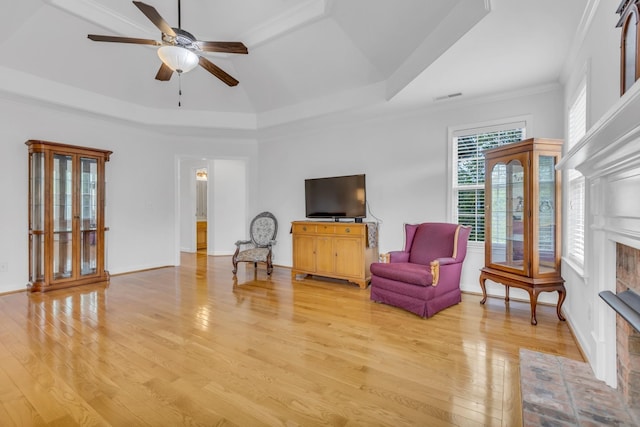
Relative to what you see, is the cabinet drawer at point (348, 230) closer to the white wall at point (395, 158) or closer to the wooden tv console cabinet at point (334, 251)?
the wooden tv console cabinet at point (334, 251)

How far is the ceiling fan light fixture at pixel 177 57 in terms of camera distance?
2.65m

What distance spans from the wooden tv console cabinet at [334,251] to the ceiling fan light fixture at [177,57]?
2.67 m

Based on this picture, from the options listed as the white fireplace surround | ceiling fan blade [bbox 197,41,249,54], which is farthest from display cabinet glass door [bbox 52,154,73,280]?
the white fireplace surround

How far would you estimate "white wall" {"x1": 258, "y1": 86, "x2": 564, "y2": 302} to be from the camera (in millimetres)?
3749

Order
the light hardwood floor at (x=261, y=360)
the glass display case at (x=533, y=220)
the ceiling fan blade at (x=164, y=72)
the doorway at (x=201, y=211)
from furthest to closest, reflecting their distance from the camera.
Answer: the doorway at (x=201, y=211)
the ceiling fan blade at (x=164, y=72)
the glass display case at (x=533, y=220)
the light hardwood floor at (x=261, y=360)

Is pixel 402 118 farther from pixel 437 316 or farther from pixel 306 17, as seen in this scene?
pixel 437 316

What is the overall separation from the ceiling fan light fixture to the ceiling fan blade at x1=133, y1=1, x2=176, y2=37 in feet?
0.40

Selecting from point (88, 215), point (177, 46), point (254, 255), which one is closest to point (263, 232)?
point (254, 255)

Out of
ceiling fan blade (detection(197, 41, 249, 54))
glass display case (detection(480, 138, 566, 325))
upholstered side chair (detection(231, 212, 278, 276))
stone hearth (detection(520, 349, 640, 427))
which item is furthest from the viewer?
upholstered side chair (detection(231, 212, 278, 276))

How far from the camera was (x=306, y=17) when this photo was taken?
361 cm

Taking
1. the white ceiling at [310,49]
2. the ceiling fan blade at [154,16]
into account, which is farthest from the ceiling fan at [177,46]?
the white ceiling at [310,49]

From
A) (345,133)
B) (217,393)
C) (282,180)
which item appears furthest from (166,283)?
(345,133)

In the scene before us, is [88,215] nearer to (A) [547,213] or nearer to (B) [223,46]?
(B) [223,46]

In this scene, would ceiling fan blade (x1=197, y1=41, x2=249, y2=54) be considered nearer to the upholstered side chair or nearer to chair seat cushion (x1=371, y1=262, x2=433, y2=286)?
chair seat cushion (x1=371, y1=262, x2=433, y2=286)
